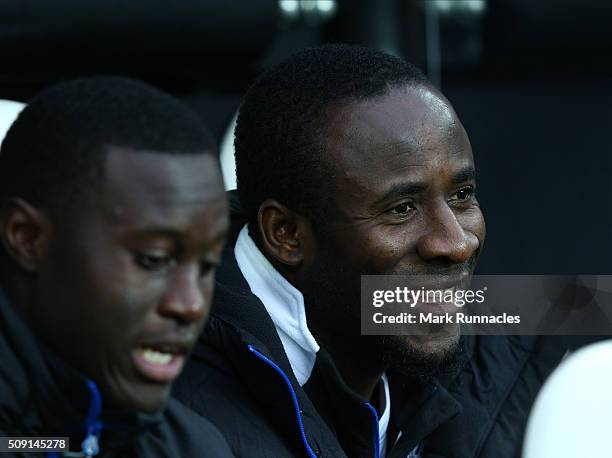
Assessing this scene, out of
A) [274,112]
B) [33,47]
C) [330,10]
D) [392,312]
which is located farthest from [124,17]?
[392,312]

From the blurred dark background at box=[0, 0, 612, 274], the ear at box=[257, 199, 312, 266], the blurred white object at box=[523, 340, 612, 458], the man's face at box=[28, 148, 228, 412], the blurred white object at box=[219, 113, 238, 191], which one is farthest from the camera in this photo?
the blurred dark background at box=[0, 0, 612, 274]

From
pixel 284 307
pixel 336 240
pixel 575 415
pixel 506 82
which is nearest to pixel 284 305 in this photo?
pixel 284 307

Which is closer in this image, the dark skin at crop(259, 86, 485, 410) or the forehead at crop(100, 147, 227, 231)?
the forehead at crop(100, 147, 227, 231)

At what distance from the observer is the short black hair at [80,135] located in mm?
1344

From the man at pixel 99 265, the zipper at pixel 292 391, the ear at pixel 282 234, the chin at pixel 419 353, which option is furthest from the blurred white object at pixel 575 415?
the man at pixel 99 265

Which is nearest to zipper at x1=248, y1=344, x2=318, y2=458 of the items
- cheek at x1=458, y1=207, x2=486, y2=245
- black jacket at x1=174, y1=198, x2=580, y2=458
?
black jacket at x1=174, y1=198, x2=580, y2=458

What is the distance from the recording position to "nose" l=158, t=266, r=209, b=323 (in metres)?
1.36

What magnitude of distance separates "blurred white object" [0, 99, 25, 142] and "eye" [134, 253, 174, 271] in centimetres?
56

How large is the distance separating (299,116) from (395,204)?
18 centimetres

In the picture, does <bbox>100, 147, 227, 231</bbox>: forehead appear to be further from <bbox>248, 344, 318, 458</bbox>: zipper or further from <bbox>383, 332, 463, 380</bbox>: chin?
<bbox>383, 332, 463, 380</bbox>: chin

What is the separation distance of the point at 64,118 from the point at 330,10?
6.13 ft

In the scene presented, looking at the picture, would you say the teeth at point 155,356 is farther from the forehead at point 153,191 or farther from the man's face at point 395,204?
the man's face at point 395,204

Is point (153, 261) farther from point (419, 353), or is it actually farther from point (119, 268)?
point (419, 353)

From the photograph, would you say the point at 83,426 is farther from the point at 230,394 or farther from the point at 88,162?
the point at 230,394
